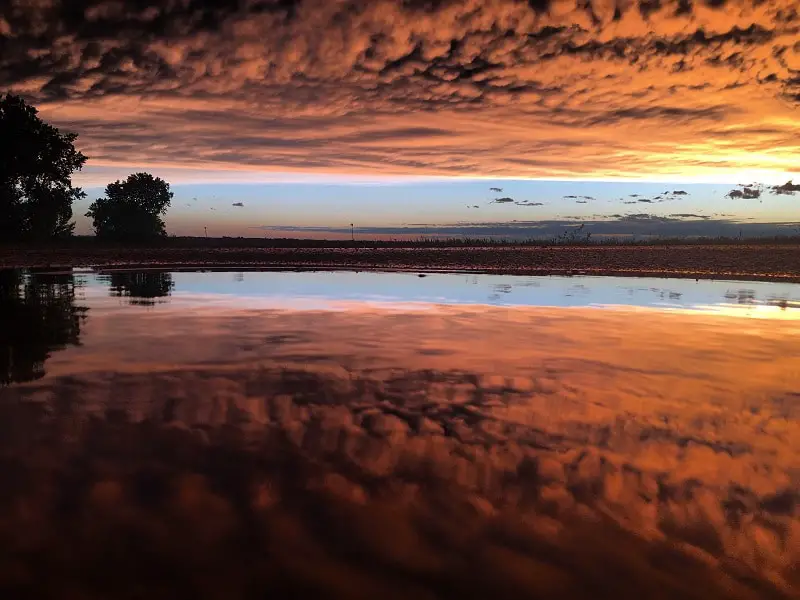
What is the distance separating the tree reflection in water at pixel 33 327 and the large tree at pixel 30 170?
1242 inches

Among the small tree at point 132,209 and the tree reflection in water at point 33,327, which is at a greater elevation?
the small tree at point 132,209

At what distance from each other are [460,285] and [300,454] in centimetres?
2229

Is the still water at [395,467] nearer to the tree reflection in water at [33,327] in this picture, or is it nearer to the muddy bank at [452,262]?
the tree reflection in water at [33,327]

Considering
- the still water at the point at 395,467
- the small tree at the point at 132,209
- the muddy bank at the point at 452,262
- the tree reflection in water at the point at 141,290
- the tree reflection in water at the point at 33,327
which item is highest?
the small tree at the point at 132,209

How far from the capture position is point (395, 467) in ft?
17.9

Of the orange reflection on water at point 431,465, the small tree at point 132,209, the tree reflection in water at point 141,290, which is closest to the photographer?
the orange reflection on water at point 431,465

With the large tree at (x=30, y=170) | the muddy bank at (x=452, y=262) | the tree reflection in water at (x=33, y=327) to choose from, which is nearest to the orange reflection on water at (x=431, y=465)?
the tree reflection in water at (x=33, y=327)

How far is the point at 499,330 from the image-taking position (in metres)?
13.8

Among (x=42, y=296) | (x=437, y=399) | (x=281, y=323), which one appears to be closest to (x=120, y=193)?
(x=42, y=296)

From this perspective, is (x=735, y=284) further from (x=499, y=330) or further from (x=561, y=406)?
(x=561, y=406)

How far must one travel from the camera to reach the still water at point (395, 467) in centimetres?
383

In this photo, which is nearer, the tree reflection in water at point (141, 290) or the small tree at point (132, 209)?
the tree reflection in water at point (141, 290)

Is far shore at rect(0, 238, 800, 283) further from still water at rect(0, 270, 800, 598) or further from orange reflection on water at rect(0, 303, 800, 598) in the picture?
orange reflection on water at rect(0, 303, 800, 598)

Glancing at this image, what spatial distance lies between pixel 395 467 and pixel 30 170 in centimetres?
5636
